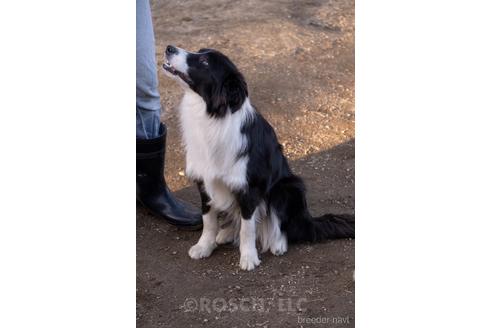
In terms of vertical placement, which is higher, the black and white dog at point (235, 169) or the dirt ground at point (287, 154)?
the black and white dog at point (235, 169)

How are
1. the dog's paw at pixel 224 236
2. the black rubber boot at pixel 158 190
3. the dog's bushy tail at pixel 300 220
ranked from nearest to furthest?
the dog's bushy tail at pixel 300 220 → the dog's paw at pixel 224 236 → the black rubber boot at pixel 158 190

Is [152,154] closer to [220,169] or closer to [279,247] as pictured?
[220,169]

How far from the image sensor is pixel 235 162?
3.43m

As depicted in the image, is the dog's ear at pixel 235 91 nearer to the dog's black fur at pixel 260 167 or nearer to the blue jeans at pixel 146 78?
the dog's black fur at pixel 260 167

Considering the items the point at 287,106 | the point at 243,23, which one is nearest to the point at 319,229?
the point at 287,106

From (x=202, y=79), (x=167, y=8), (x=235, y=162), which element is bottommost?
(x=167, y=8)

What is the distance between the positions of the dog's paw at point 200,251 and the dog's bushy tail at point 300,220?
40 centimetres

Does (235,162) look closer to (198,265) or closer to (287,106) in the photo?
(198,265)

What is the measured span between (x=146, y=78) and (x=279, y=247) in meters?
1.16

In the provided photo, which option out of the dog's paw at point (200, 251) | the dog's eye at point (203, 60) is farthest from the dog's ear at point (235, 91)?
the dog's paw at point (200, 251)

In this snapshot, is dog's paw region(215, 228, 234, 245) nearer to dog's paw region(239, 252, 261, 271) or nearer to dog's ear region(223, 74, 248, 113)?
dog's paw region(239, 252, 261, 271)

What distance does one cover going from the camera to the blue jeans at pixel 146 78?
11.7ft

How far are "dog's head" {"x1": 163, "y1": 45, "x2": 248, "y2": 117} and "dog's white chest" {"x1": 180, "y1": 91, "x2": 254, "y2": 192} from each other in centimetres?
9
